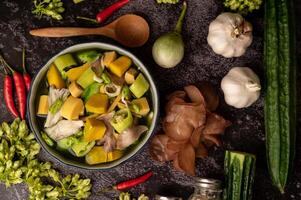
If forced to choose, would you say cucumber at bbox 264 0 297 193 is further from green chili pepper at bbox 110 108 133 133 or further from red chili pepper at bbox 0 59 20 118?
red chili pepper at bbox 0 59 20 118

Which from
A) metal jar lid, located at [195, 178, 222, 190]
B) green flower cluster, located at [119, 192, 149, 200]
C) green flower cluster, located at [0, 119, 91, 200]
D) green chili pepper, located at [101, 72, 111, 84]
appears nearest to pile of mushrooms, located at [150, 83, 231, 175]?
metal jar lid, located at [195, 178, 222, 190]

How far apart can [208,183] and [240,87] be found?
1.45ft

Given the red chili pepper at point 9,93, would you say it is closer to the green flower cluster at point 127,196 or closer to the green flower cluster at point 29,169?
the green flower cluster at point 29,169

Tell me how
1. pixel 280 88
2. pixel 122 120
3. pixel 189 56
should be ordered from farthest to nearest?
pixel 189 56
pixel 280 88
pixel 122 120

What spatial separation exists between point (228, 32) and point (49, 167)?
102 cm

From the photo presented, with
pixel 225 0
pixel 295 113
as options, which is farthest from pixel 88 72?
pixel 295 113

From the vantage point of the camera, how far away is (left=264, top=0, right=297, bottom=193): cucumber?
2279 millimetres

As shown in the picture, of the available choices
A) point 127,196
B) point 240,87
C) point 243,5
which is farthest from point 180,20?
point 127,196

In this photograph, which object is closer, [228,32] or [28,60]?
[228,32]

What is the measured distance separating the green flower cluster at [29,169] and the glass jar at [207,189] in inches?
19.9

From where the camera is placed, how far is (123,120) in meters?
2.17

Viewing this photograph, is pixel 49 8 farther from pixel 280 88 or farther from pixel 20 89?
pixel 280 88

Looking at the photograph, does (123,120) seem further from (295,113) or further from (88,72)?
(295,113)

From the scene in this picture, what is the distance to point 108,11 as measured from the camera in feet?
7.83
